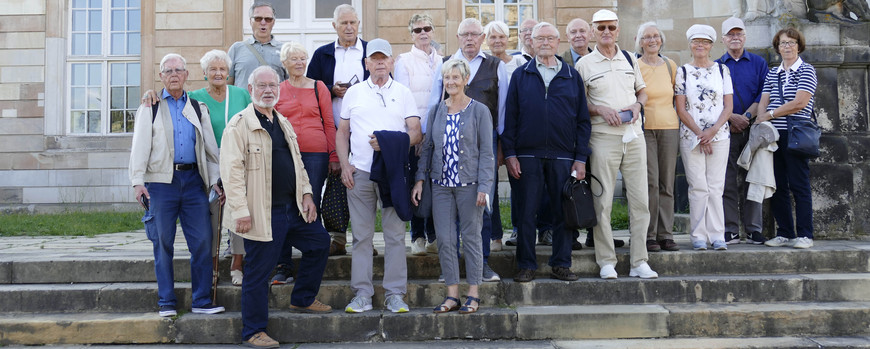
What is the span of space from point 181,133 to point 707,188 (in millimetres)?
4094

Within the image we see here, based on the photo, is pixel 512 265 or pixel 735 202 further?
pixel 735 202

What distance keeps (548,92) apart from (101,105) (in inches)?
404

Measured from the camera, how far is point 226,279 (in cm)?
513

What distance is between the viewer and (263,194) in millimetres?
4277

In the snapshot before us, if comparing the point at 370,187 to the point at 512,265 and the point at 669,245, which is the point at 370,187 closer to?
the point at 512,265

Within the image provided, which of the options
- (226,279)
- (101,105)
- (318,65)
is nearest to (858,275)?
(318,65)

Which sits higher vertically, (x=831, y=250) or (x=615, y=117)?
(x=615, y=117)

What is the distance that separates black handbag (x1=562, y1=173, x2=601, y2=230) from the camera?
4.79 metres

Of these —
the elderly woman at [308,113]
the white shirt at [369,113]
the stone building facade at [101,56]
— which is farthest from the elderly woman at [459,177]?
the stone building facade at [101,56]

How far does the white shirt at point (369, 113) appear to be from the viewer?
4.65m

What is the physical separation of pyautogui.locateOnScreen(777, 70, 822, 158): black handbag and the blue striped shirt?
0.05 m

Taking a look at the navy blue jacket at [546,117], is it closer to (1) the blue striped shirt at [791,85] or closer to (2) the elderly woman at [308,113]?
(2) the elderly woman at [308,113]

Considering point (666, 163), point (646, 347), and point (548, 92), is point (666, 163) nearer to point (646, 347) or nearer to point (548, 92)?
point (548, 92)

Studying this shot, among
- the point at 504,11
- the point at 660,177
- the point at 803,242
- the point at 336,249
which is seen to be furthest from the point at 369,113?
the point at 504,11
